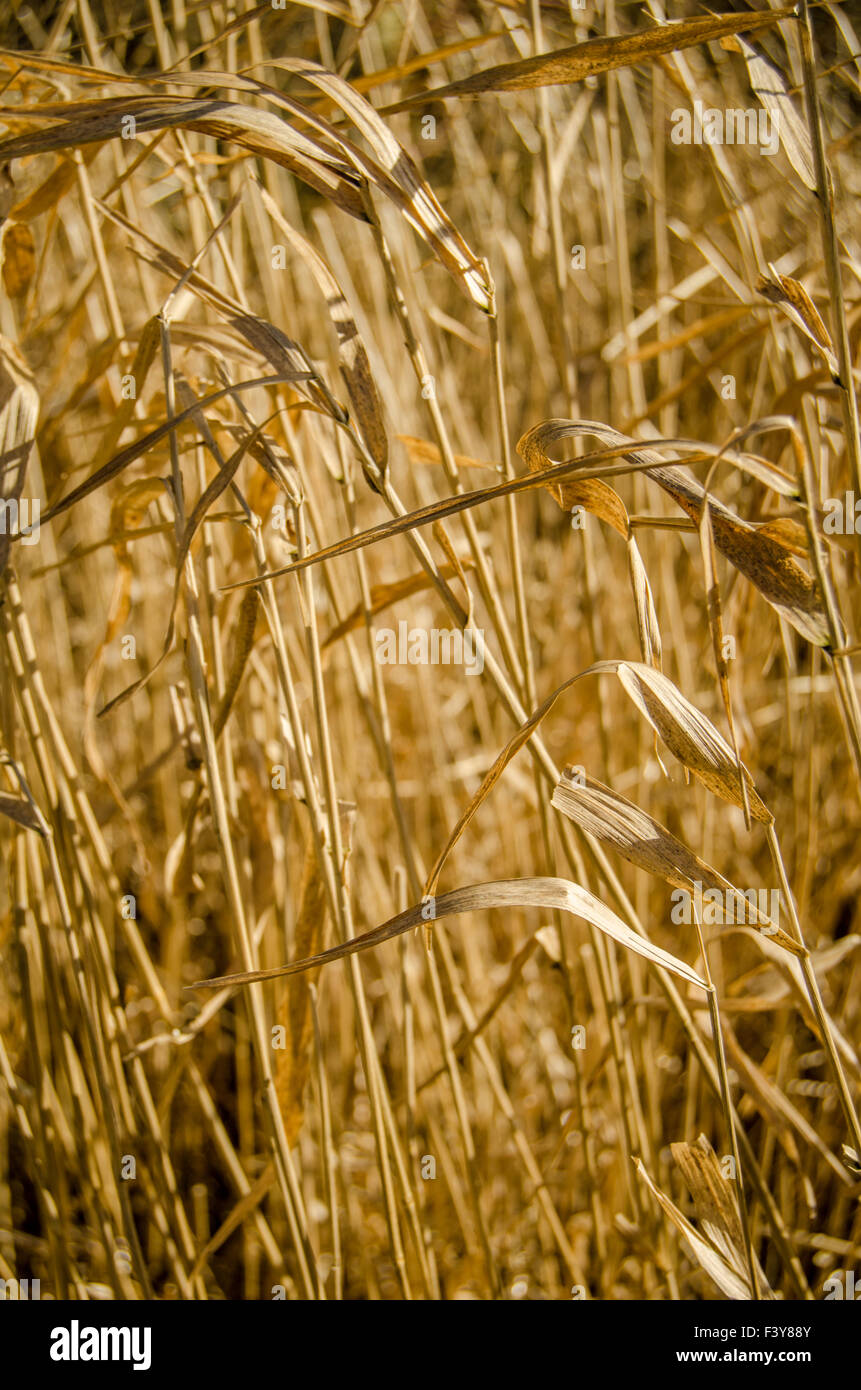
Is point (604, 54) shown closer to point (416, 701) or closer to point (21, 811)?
point (21, 811)

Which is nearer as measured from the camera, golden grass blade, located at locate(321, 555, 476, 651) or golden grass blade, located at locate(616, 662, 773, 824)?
golden grass blade, located at locate(616, 662, 773, 824)

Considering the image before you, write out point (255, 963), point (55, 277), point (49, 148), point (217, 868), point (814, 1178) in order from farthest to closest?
1. point (55, 277)
2. point (217, 868)
3. point (814, 1178)
4. point (255, 963)
5. point (49, 148)

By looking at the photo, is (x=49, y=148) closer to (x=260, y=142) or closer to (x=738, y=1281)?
(x=260, y=142)

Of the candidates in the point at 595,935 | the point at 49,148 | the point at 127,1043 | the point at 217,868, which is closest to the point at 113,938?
the point at 217,868

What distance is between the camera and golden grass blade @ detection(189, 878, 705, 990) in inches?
9.4

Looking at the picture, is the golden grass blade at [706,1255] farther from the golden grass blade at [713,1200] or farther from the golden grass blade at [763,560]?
the golden grass blade at [763,560]

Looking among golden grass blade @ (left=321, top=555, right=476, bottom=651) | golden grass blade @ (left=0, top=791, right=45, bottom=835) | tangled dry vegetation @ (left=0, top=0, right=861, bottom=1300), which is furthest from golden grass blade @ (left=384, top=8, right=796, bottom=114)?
golden grass blade @ (left=0, top=791, right=45, bottom=835)

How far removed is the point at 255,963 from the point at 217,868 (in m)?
0.45

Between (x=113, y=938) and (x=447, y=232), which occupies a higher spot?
(x=447, y=232)

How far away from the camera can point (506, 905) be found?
24 centimetres

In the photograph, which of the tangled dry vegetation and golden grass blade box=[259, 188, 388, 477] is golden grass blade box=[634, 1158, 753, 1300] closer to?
the tangled dry vegetation

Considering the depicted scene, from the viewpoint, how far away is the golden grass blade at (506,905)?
24 centimetres

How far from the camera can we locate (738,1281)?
31 centimetres

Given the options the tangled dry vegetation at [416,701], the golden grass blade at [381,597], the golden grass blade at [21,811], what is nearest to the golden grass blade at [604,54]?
the tangled dry vegetation at [416,701]
